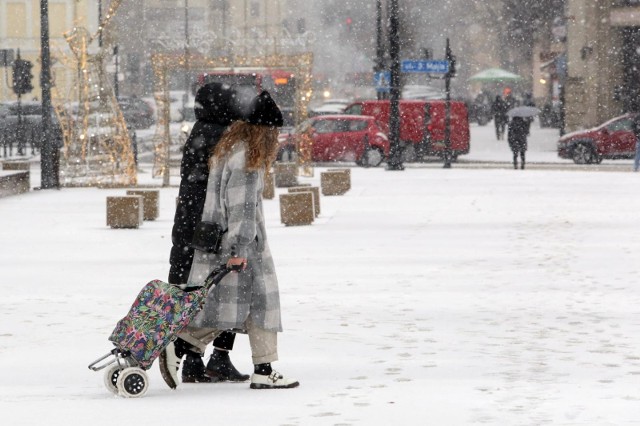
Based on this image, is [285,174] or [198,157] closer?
[198,157]

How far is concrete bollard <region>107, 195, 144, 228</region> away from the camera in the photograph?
65.2ft

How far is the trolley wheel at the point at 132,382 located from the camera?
26.3ft

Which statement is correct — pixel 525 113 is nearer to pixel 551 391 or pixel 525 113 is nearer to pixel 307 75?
pixel 307 75

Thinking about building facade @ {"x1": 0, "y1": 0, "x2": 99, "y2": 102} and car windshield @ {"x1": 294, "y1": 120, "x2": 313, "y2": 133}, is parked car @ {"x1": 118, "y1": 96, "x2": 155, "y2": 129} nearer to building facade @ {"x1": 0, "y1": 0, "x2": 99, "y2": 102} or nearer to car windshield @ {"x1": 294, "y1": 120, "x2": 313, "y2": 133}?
building facade @ {"x1": 0, "y1": 0, "x2": 99, "y2": 102}

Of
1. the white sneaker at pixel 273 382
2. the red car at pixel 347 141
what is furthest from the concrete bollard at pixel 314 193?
the red car at pixel 347 141

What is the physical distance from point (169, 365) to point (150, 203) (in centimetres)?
1320

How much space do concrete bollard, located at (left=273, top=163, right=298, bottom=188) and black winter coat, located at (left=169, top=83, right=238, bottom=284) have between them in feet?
70.4

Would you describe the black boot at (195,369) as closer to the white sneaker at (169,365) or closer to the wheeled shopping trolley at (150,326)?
the white sneaker at (169,365)

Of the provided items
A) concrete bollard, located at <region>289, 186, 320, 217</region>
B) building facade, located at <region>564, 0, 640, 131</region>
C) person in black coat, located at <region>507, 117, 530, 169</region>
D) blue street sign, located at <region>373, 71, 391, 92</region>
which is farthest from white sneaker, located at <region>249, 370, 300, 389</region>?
building facade, located at <region>564, 0, 640, 131</region>

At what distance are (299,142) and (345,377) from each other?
2455cm

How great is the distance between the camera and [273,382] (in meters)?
8.36

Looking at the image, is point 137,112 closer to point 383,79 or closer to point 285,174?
point 383,79

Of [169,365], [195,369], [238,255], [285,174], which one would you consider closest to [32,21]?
[285,174]

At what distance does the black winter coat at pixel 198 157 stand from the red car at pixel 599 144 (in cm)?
3318
